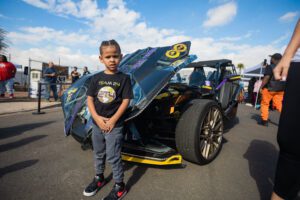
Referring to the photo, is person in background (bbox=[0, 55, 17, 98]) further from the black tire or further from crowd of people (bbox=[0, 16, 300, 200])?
the black tire

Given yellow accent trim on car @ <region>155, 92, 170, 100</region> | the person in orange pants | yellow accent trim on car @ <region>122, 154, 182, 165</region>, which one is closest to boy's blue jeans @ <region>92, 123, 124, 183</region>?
yellow accent trim on car @ <region>122, 154, 182, 165</region>

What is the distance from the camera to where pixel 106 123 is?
4.75 ft

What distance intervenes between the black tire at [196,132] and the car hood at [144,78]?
0.53 metres

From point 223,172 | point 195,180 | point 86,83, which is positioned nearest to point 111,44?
point 86,83

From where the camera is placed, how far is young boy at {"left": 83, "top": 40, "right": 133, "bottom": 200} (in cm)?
147

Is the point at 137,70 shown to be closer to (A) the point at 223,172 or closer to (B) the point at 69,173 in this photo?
(B) the point at 69,173

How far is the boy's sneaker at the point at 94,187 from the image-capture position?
5.06ft

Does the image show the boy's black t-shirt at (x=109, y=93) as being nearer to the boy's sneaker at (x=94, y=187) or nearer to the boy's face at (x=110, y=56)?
the boy's face at (x=110, y=56)

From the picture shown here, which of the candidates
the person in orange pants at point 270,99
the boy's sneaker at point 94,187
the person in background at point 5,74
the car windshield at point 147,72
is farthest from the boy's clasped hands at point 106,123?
the person in background at point 5,74

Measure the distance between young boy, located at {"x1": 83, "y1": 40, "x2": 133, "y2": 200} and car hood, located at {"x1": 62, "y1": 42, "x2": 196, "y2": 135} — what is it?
188 millimetres

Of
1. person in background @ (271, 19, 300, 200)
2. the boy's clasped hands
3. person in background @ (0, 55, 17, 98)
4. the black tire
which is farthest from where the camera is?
person in background @ (0, 55, 17, 98)

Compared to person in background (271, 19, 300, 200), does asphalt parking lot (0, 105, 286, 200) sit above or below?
below

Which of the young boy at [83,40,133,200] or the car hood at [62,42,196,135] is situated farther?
the car hood at [62,42,196,135]

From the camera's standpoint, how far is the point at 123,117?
156 cm
